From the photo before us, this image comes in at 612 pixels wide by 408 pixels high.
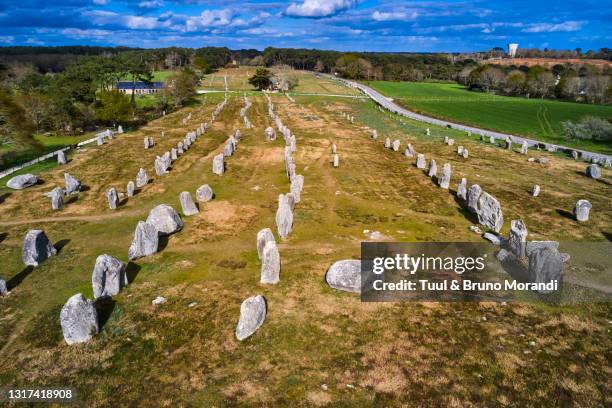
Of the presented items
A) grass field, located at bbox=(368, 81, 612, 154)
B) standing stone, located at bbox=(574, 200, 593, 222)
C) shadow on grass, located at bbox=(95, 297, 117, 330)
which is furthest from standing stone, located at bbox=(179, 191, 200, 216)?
grass field, located at bbox=(368, 81, 612, 154)

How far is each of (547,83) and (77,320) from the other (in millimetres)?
127383

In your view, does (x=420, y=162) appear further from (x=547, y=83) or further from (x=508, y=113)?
(x=547, y=83)

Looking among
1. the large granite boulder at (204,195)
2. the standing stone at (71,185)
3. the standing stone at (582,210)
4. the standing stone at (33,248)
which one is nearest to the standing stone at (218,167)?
the large granite boulder at (204,195)

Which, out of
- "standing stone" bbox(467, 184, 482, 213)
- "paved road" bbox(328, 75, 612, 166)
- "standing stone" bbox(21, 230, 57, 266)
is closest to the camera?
"standing stone" bbox(21, 230, 57, 266)

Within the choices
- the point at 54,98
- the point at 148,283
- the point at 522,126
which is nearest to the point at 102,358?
the point at 148,283

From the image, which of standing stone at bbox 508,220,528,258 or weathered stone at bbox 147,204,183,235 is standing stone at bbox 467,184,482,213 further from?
weathered stone at bbox 147,204,183,235

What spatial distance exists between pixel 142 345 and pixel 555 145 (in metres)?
51.3

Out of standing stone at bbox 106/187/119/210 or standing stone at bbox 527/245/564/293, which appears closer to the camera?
standing stone at bbox 527/245/564/293

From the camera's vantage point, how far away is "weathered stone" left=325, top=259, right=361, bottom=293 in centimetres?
1734

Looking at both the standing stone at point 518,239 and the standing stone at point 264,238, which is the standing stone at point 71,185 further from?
the standing stone at point 518,239

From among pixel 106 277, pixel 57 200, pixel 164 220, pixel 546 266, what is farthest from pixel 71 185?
pixel 546 266

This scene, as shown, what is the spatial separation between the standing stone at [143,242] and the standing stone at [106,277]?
2.61 m

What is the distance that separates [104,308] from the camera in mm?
16391

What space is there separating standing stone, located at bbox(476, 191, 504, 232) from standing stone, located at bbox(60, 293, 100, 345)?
20.5m
